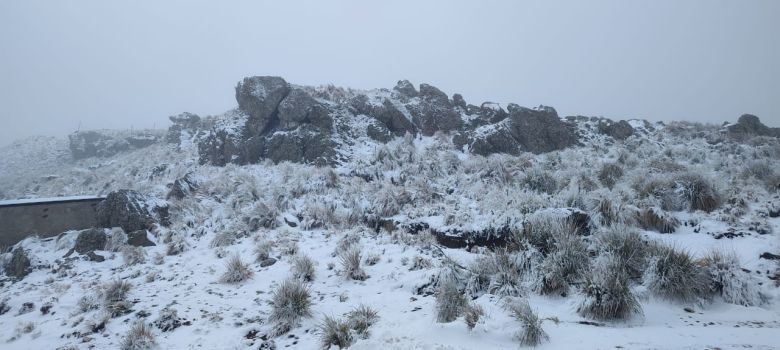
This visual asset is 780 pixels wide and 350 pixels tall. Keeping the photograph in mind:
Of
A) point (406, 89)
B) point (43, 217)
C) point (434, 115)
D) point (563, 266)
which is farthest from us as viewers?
point (406, 89)

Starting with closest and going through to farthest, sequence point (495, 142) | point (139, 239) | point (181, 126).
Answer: point (139, 239), point (495, 142), point (181, 126)

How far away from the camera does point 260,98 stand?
25.1 metres

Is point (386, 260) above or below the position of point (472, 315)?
below

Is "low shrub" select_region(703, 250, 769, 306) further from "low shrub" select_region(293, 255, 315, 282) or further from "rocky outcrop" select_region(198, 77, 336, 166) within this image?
"rocky outcrop" select_region(198, 77, 336, 166)

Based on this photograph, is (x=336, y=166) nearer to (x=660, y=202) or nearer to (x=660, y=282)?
(x=660, y=202)

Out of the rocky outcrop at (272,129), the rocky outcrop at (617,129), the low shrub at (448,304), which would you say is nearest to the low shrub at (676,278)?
the low shrub at (448,304)

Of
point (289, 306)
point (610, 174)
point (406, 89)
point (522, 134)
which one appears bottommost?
point (289, 306)

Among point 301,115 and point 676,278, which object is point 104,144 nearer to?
point 301,115

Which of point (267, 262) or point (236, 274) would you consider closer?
point (236, 274)

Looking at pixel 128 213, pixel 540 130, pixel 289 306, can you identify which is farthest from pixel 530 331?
pixel 540 130

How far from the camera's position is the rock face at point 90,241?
39.6 ft

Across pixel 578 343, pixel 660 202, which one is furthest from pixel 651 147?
pixel 578 343

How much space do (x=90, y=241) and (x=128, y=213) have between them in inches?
65.7

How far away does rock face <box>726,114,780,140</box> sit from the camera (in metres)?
23.8
